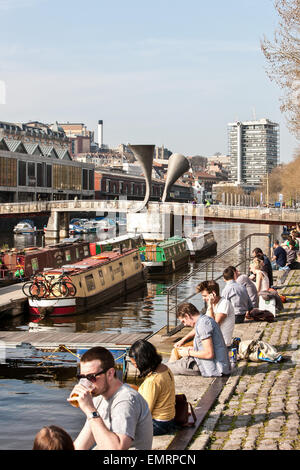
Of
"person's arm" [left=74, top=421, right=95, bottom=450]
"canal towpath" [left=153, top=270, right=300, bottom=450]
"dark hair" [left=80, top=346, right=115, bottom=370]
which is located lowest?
"canal towpath" [left=153, top=270, right=300, bottom=450]

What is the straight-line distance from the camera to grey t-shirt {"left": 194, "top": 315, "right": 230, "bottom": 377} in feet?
30.7

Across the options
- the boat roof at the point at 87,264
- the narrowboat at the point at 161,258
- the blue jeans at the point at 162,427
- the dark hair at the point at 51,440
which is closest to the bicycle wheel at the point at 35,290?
the boat roof at the point at 87,264

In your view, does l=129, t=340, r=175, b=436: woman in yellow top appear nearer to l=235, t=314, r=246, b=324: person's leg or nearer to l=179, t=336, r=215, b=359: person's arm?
l=179, t=336, r=215, b=359: person's arm

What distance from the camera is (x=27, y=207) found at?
78188 millimetres

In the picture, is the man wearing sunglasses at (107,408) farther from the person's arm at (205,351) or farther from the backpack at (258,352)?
the backpack at (258,352)

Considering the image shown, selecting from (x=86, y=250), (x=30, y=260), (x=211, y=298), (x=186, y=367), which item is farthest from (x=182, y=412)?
(x=86, y=250)

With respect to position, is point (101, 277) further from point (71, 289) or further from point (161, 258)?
point (161, 258)

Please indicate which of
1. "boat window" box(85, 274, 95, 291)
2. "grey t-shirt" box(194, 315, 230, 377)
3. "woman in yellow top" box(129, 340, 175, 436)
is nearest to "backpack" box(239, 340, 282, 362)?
"grey t-shirt" box(194, 315, 230, 377)

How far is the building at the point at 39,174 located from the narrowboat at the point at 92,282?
6585 cm

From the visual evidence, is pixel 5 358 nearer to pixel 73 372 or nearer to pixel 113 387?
pixel 73 372

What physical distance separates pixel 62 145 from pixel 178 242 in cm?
14173

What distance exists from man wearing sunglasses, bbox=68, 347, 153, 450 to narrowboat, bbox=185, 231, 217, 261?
48.3 m

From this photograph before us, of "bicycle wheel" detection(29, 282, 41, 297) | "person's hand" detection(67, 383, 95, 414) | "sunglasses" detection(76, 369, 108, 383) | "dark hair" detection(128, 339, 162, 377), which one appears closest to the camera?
"person's hand" detection(67, 383, 95, 414)
